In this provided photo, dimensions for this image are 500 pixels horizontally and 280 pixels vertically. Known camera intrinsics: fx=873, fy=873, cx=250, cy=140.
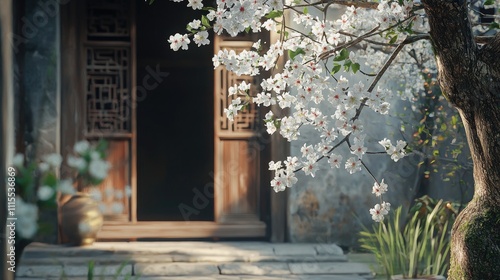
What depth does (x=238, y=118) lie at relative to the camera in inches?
339

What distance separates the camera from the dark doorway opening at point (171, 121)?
34.9 ft

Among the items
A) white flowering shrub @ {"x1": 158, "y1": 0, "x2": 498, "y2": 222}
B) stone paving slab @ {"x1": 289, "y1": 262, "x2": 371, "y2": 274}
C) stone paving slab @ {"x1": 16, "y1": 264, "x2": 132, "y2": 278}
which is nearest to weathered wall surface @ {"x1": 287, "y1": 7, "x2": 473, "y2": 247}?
stone paving slab @ {"x1": 289, "y1": 262, "x2": 371, "y2": 274}

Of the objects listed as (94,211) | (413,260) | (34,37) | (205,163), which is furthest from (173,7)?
(413,260)

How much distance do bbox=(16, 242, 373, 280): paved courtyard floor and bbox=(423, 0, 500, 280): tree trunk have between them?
9.15 feet

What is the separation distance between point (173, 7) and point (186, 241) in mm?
3326

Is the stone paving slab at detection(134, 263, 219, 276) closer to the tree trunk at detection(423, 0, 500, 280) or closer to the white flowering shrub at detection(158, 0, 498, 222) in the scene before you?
the white flowering shrub at detection(158, 0, 498, 222)

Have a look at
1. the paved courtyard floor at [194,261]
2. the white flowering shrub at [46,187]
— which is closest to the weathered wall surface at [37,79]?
the paved courtyard floor at [194,261]

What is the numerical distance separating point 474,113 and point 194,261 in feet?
13.3

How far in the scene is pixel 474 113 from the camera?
13.4ft

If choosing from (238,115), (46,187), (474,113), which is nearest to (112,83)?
(238,115)

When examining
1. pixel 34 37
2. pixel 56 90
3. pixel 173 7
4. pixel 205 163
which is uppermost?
pixel 173 7

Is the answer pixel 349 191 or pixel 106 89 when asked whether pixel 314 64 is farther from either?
pixel 106 89

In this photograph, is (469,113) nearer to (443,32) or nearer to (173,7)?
(443,32)

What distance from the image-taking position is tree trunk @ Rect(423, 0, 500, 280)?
3896 millimetres
